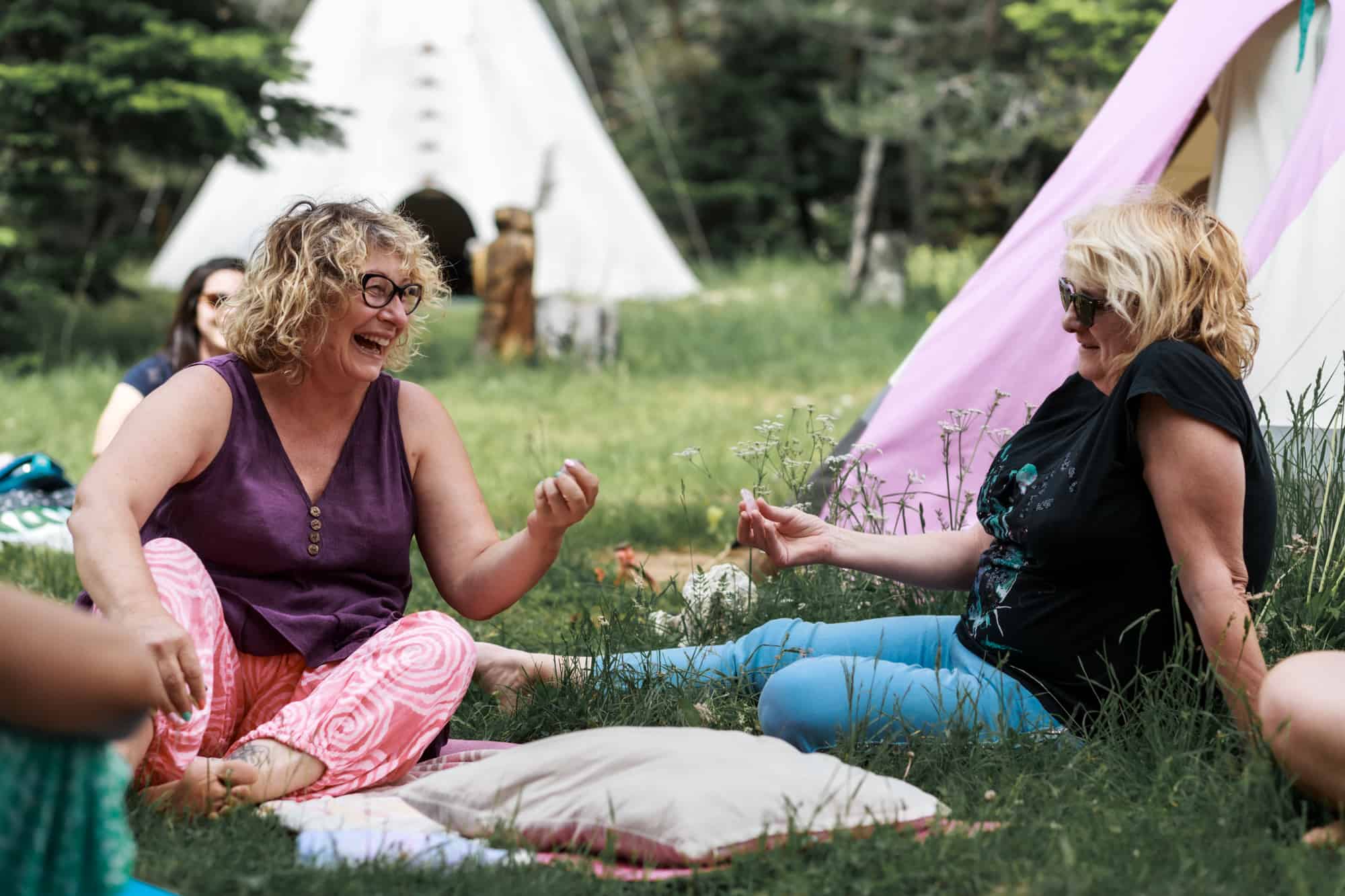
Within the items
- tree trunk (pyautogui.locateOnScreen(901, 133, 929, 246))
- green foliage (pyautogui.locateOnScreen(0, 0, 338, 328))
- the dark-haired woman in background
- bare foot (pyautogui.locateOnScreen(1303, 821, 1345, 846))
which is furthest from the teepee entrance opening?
bare foot (pyautogui.locateOnScreen(1303, 821, 1345, 846))

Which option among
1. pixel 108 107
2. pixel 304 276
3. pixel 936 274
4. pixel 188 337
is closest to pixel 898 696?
pixel 304 276

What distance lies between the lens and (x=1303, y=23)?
3.68m

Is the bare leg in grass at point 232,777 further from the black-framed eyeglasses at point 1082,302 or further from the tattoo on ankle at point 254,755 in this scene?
the black-framed eyeglasses at point 1082,302

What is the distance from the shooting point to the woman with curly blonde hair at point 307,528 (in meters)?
2.30

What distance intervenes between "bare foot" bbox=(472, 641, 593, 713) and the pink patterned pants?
0.37 metres

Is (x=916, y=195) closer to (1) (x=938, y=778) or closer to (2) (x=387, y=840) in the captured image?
(1) (x=938, y=778)

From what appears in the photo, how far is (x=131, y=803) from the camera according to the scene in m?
2.23

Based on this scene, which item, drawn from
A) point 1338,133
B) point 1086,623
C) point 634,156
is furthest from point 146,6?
point 634,156

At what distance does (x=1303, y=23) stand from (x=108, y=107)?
6.92 meters

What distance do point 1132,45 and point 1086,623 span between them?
999 cm

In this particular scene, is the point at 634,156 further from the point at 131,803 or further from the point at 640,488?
the point at 131,803

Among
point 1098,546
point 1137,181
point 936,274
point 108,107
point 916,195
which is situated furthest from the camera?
point 916,195

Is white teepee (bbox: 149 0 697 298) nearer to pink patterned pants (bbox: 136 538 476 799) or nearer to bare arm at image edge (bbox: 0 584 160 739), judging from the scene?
pink patterned pants (bbox: 136 538 476 799)

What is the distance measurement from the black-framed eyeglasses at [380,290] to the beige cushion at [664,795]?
87cm
